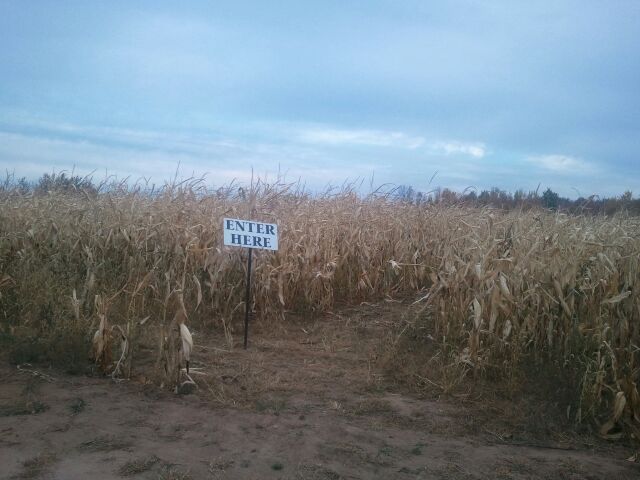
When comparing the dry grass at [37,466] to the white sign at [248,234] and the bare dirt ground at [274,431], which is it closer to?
the bare dirt ground at [274,431]

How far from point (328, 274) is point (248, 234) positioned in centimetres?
176

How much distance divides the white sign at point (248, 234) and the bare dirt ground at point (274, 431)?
1321 mm

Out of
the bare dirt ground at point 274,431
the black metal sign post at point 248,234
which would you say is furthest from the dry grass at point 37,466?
the black metal sign post at point 248,234

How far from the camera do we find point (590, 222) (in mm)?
9445

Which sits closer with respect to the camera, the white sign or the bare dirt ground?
the bare dirt ground

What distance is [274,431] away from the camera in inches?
193

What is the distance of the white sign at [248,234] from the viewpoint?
6883 millimetres

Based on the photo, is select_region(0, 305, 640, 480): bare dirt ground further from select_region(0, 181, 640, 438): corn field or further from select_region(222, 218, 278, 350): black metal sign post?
select_region(222, 218, 278, 350): black metal sign post

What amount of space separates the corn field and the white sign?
0.79 m

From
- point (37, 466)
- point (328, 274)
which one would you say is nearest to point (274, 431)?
point (37, 466)

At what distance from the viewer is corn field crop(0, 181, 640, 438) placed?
228 inches

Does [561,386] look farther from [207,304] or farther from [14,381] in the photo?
[14,381]

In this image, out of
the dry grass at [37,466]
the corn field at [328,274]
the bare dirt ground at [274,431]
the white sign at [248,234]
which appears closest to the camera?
the dry grass at [37,466]

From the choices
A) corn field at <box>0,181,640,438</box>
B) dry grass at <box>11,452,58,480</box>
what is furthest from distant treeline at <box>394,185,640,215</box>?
dry grass at <box>11,452,58,480</box>
